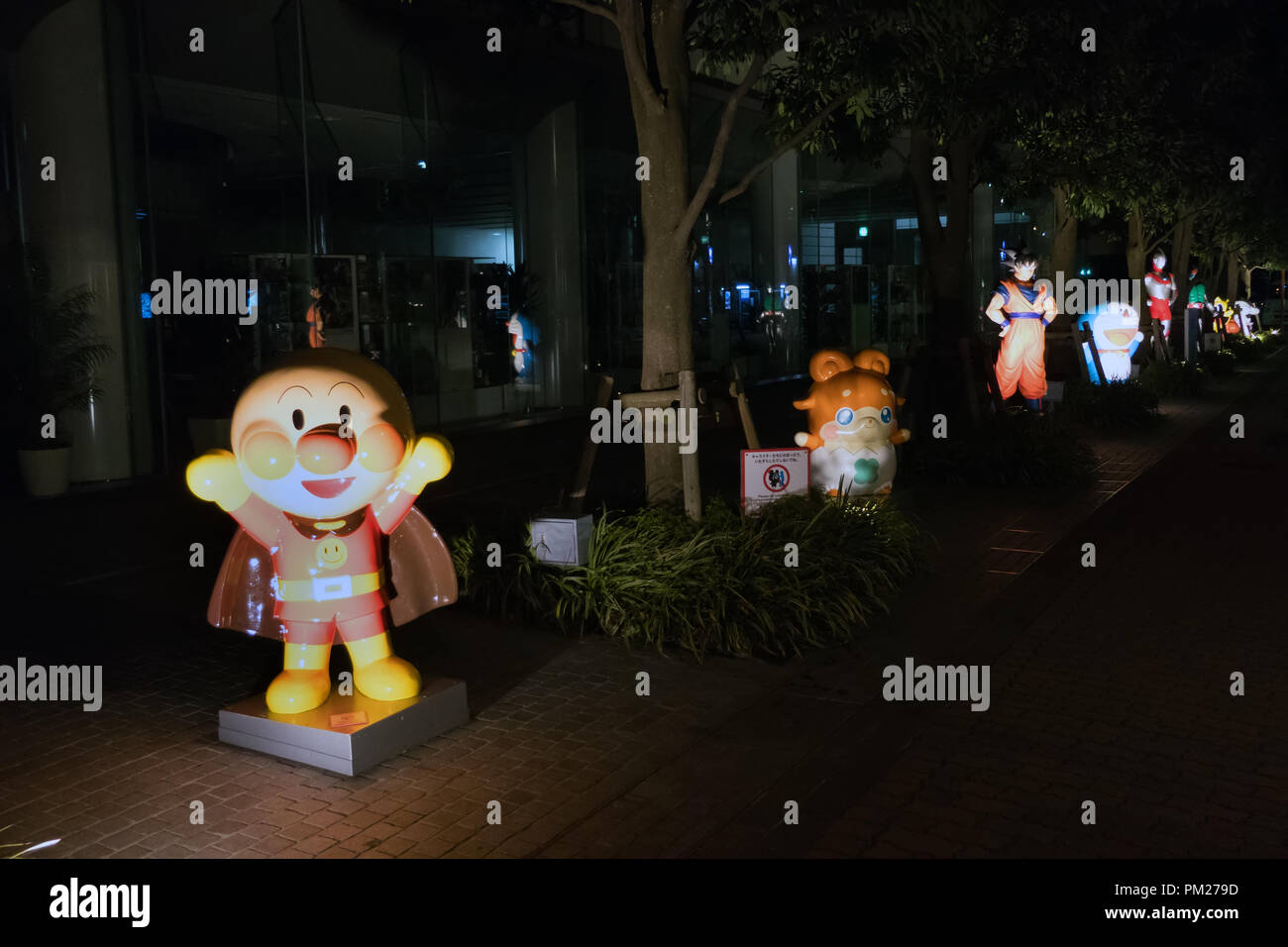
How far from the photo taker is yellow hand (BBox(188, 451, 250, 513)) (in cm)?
543

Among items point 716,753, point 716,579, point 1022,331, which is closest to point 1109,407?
point 1022,331

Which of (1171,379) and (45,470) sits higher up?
(1171,379)

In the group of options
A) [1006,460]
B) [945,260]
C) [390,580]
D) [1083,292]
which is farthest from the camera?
[1083,292]

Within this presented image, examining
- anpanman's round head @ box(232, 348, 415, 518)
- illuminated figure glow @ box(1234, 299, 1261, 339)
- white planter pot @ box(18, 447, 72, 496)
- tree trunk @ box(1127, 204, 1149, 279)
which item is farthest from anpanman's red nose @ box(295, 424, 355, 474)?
illuminated figure glow @ box(1234, 299, 1261, 339)

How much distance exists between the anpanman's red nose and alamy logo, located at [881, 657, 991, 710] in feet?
10.1

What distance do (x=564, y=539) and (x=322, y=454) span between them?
2.99 metres

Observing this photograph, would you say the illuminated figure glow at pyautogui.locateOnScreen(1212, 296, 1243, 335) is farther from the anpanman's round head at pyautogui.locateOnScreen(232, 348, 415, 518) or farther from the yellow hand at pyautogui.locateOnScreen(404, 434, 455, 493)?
the anpanman's round head at pyautogui.locateOnScreen(232, 348, 415, 518)

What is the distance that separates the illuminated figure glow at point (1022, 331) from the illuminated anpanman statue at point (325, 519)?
12714mm

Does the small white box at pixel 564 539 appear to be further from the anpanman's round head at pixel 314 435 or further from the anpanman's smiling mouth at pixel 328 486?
the anpanman's smiling mouth at pixel 328 486

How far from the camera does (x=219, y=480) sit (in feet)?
17.9

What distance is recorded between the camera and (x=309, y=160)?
17453mm

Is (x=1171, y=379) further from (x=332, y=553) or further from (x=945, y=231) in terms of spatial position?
(x=332, y=553)

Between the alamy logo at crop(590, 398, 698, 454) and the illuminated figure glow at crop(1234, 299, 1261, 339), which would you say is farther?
the illuminated figure glow at crop(1234, 299, 1261, 339)

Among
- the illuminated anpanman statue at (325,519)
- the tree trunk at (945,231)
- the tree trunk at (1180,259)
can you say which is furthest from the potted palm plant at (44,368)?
the tree trunk at (1180,259)
